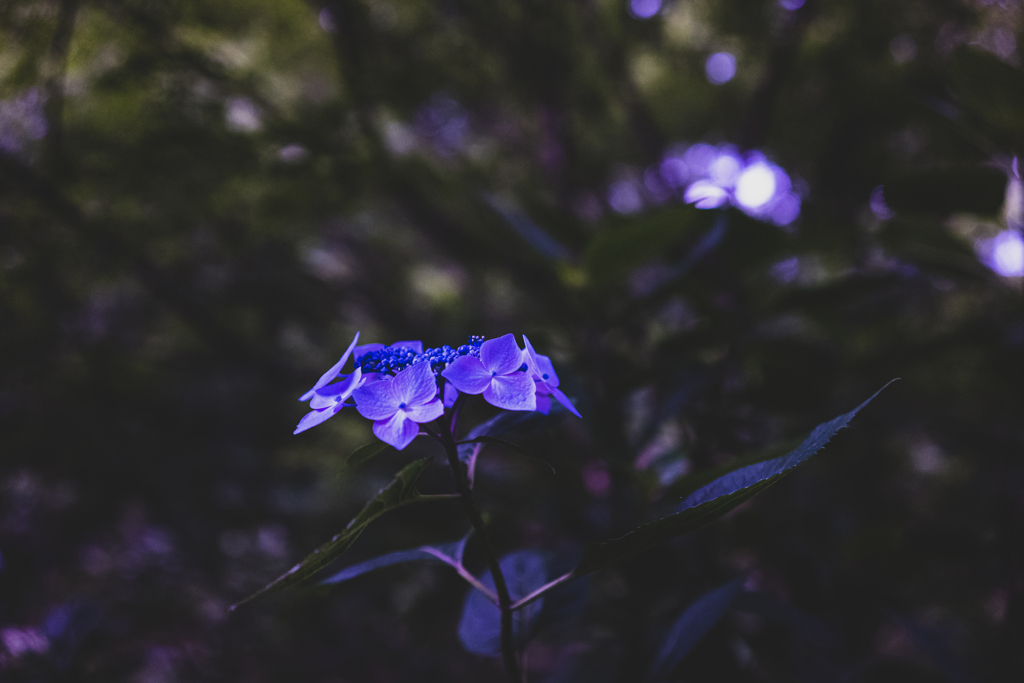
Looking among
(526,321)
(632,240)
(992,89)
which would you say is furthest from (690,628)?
(526,321)

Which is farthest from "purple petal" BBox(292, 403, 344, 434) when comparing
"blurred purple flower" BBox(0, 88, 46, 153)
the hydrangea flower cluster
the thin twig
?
"blurred purple flower" BBox(0, 88, 46, 153)

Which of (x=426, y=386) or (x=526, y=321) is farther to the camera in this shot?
(x=526, y=321)

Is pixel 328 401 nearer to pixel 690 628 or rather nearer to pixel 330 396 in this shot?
pixel 330 396

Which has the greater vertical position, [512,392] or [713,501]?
[512,392]

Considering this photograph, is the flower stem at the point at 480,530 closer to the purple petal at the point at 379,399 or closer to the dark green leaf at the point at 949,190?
the purple petal at the point at 379,399

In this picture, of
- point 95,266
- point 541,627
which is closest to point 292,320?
point 95,266

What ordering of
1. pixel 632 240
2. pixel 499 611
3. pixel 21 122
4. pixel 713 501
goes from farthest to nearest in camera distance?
1. pixel 21 122
2. pixel 632 240
3. pixel 499 611
4. pixel 713 501

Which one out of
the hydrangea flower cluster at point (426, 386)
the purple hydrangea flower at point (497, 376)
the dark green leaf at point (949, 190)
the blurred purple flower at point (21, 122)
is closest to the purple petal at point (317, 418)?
the hydrangea flower cluster at point (426, 386)
